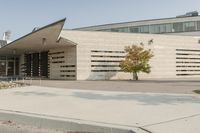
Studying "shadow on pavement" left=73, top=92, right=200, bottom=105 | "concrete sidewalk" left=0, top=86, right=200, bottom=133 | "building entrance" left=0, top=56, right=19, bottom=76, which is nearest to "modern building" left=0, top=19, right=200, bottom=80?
"building entrance" left=0, top=56, right=19, bottom=76

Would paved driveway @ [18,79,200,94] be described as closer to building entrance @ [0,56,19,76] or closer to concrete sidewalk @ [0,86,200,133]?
concrete sidewalk @ [0,86,200,133]

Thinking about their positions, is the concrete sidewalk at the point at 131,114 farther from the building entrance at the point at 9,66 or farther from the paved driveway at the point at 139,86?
the building entrance at the point at 9,66

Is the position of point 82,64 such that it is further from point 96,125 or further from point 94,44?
point 96,125

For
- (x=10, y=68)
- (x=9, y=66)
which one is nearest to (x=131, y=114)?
(x=10, y=68)

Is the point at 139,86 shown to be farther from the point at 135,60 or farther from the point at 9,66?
the point at 9,66

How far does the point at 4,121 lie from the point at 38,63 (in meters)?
30.0

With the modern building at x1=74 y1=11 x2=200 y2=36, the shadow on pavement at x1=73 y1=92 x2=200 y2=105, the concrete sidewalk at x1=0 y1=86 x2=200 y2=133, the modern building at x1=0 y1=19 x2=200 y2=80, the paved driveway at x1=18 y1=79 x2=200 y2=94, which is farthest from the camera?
the modern building at x1=74 y1=11 x2=200 y2=36

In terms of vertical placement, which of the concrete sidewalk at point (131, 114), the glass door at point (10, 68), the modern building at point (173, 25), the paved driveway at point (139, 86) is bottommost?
the concrete sidewalk at point (131, 114)

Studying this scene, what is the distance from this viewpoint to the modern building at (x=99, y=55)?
100ft

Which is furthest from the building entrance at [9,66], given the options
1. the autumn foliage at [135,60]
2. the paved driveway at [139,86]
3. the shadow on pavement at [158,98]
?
the shadow on pavement at [158,98]

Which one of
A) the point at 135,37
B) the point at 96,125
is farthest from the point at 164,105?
the point at 135,37

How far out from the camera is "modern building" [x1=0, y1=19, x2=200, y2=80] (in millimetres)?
30594

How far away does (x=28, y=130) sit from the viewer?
7.89 meters

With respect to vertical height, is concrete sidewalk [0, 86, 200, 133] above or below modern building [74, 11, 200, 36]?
below
